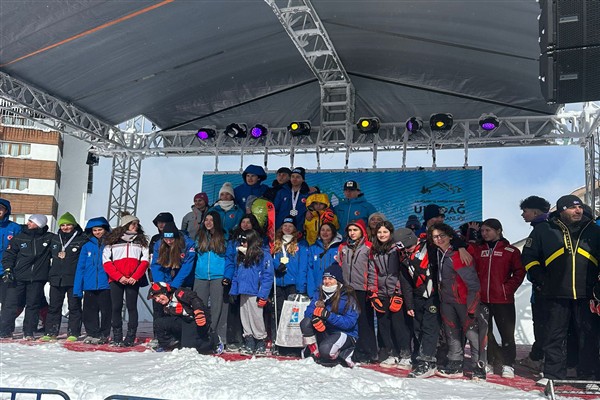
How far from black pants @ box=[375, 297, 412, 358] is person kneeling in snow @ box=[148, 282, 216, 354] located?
5.67 feet

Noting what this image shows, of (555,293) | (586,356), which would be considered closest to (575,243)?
(555,293)

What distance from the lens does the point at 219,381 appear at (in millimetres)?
4281

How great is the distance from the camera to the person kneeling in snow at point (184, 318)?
5.77m

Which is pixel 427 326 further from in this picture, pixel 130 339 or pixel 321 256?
pixel 130 339

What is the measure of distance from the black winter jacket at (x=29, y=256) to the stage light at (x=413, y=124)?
5798mm

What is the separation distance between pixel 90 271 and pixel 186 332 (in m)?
1.68

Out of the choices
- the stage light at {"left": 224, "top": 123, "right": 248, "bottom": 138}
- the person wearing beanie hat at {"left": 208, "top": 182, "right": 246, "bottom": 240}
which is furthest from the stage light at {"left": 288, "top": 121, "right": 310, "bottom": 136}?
the person wearing beanie hat at {"left": 208, "top": 182, "right": 246, "bottom": 240}

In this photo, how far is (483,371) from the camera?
16.3 ft

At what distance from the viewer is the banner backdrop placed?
9547mm

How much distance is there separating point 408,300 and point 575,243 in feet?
5.15

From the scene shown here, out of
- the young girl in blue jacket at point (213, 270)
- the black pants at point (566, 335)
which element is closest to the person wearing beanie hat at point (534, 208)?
the black pants at point (566, 335)

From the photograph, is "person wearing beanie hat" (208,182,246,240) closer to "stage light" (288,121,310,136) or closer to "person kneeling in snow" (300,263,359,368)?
"person kneeling in snow" (300,263,359,368)

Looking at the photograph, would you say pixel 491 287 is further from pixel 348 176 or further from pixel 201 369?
pixel 348 176

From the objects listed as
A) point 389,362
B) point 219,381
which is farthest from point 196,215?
point 219,381
